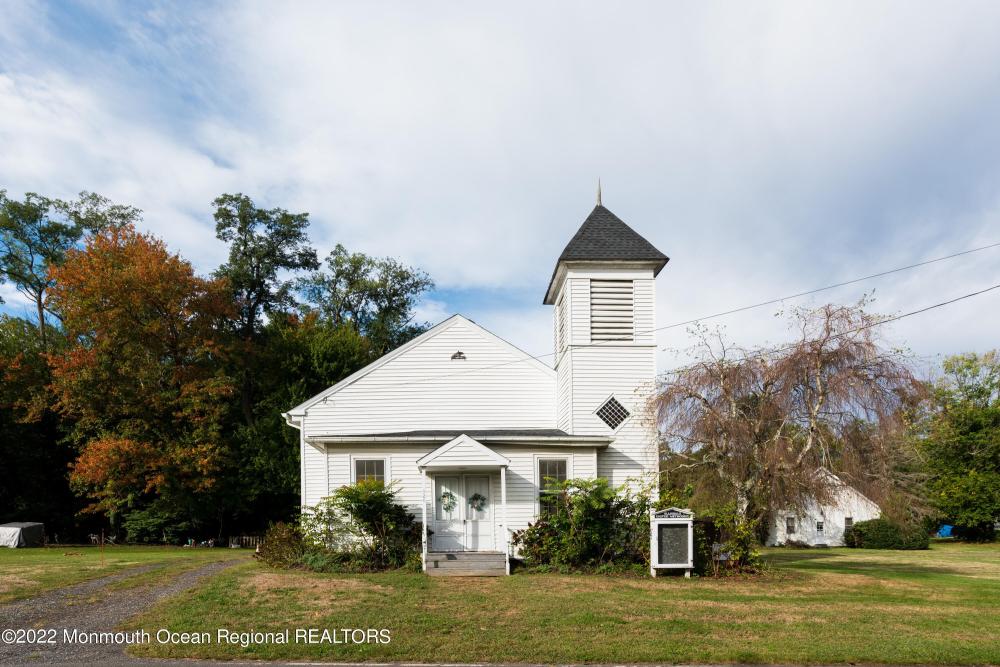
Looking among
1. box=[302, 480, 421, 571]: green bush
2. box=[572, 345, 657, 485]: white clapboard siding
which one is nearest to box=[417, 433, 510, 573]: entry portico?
box=[302, 480, 421, 571]: green bush

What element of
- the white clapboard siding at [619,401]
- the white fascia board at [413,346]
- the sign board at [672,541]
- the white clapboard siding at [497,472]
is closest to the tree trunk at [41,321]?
the white fascia board at [413,346]

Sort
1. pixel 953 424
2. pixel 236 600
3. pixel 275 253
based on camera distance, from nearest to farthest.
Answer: pixel 236 600, pixel 275 253, pixel 953 424

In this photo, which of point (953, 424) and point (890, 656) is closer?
point (890, 656)

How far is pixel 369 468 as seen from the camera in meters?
18.5

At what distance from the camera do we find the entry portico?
1711 centimetres

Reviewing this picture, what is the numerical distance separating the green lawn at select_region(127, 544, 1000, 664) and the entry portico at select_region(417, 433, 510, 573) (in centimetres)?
242

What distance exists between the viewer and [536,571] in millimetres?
16281

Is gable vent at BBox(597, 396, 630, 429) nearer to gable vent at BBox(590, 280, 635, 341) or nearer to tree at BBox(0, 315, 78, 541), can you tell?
gable vent at BBox(590, 280, 635, 341)

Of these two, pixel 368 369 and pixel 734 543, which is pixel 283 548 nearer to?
pixel 368 369

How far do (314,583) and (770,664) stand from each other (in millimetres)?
8463

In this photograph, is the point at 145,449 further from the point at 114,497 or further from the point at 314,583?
the point at 314,583

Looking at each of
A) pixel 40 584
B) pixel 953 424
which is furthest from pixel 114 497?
pixel 953 424

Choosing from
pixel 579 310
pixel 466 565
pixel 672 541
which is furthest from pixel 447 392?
pixel 672 541

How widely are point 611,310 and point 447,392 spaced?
4897 mm
